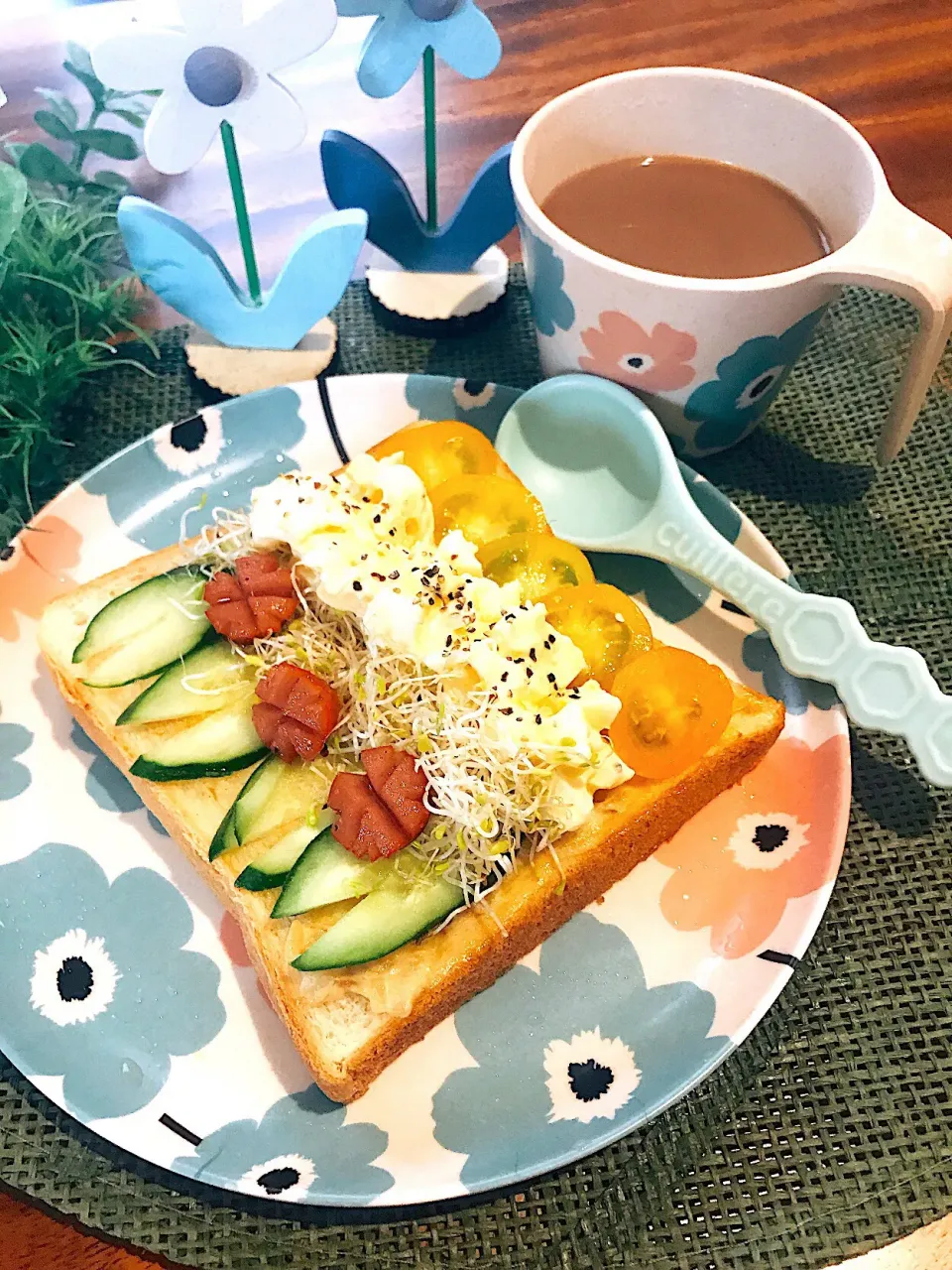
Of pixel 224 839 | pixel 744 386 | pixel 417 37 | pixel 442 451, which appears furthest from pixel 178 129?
pixel 224 839

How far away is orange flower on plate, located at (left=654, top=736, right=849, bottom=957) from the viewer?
1268 millimetres

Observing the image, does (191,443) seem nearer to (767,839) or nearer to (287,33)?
(287,33)

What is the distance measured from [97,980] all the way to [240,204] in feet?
4.15

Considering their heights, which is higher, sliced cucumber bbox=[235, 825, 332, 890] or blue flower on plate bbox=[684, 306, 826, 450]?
blue flower on plate bbox=[684, 306, 826, 450]

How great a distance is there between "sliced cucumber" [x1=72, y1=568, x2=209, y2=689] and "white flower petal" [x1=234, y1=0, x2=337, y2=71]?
78 cm

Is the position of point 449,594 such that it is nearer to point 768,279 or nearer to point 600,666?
point 600,666

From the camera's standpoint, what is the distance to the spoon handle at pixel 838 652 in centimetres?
126

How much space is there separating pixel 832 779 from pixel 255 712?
0.81 metres

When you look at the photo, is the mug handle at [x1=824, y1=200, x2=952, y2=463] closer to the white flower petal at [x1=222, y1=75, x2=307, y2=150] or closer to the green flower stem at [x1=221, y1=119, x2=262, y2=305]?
the white flower petal at [x1=222, y1=75, x2=307, y2=150]

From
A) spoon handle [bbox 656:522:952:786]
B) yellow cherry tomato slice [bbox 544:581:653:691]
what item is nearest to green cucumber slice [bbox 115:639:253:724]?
yellow cherry tomato slice [bbox 544:581:653:691]

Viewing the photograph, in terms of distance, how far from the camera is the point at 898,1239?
1.09 meters

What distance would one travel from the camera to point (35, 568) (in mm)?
1538

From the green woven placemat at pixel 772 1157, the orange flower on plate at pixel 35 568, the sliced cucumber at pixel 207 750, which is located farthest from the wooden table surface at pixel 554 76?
the green woven placemat at pixel 772 1157

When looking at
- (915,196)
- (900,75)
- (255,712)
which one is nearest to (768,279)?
(255,712)
